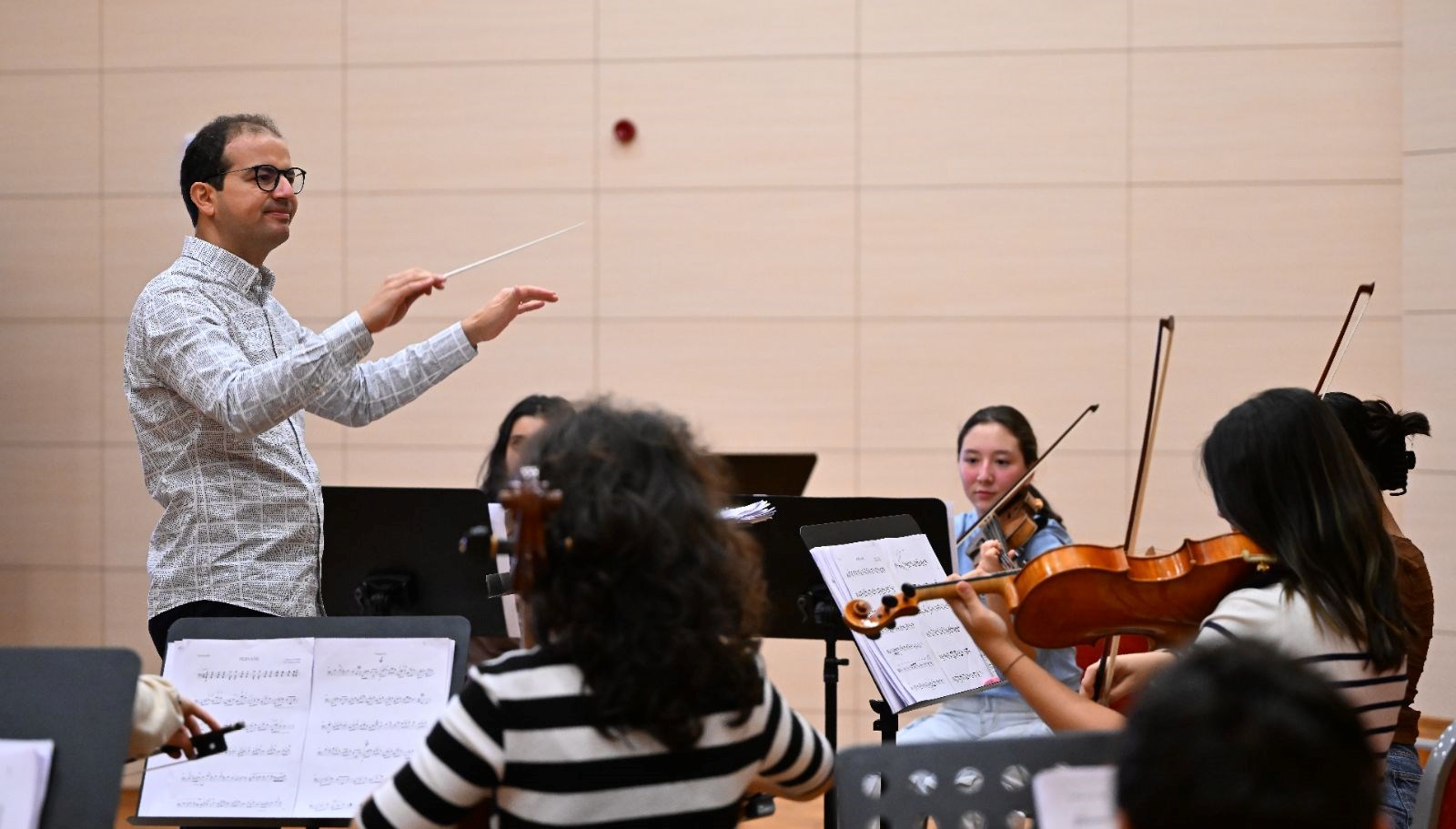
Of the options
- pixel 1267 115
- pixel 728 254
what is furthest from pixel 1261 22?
pixel 728 254

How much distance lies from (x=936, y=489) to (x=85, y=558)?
2926mm

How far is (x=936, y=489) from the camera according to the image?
462cm

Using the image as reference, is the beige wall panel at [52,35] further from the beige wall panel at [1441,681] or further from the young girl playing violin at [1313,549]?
the beige wall panel at [1441,681]

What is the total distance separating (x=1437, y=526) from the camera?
4328 mm

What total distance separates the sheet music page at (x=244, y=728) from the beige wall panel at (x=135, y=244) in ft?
10.3

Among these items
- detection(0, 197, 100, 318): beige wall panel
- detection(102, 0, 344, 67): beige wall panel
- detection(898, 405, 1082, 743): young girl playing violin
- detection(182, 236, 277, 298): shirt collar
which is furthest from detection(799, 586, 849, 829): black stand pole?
detection(0, 197, 100, 318): beige wall panel

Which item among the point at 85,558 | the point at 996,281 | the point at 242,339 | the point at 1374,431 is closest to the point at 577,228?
the point at 996,281

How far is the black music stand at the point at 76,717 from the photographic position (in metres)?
1.53

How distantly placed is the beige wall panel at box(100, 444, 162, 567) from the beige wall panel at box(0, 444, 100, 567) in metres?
0.03

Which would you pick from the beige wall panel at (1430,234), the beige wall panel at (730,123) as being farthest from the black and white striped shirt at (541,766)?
the beige wall panel at (1430,234)

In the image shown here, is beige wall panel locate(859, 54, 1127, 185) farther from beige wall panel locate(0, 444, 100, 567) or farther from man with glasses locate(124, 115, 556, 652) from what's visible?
beige wall panel locate(0, 444, 100, 567)

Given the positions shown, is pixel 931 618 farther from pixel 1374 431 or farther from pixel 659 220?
pixel 659 220

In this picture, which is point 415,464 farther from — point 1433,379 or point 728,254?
point 1433,379

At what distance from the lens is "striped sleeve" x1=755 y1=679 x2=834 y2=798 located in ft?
4.97
